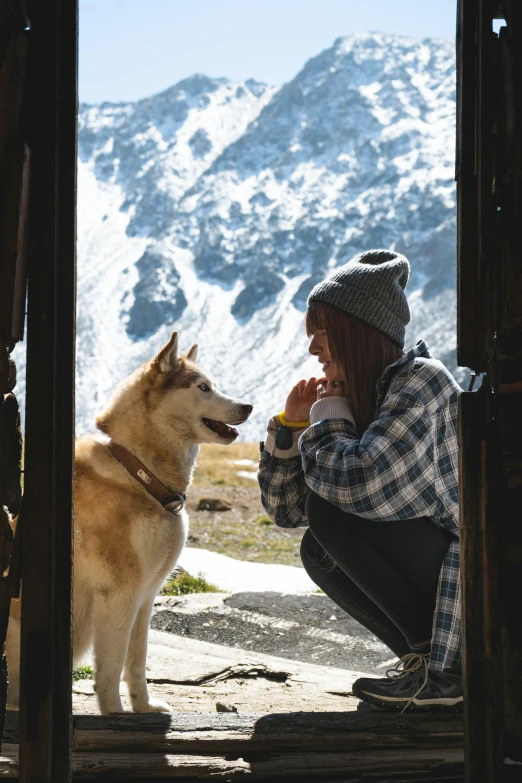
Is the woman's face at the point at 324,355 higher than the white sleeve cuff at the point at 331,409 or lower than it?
higher

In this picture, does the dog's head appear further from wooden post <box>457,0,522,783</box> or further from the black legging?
wooden post <box>457,0,522,783</box>

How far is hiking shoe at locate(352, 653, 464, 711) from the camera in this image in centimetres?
410

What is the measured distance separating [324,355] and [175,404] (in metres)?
1.68

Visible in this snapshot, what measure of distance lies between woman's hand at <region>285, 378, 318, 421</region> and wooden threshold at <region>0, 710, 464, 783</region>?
150 centimetres

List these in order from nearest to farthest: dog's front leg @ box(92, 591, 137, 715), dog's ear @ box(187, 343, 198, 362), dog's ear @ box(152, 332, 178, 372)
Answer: dog's front leg @ box(92, 591, 137, 715)
dog's ear @ box(152, 332, 178, 372)
dog's ear @ box(187, 343, 198, 362)

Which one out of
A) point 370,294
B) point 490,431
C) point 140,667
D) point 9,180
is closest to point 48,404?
point 9,180

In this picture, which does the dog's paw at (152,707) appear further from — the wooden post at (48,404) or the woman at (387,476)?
the wooden post at (48,404)

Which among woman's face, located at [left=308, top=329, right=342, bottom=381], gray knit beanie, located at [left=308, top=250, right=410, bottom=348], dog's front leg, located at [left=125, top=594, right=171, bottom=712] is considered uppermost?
gray knit beanie, located at [left=308, top=250, right=410, bottom=348]

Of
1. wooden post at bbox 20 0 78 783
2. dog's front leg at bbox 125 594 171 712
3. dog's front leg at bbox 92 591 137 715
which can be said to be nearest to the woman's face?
wooden post at bbox 20 0 78 783

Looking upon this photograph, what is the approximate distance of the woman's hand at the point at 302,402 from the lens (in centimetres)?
480

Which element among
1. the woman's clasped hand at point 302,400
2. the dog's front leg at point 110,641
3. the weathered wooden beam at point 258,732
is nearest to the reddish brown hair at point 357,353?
the woman's clasped hand at point 302,400

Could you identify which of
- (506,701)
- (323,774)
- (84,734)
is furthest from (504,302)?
(84,734)

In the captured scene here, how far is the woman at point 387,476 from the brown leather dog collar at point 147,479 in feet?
3.87

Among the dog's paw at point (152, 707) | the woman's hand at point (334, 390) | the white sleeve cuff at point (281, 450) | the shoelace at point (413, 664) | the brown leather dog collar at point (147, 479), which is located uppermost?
the woman's hand at point (334, 390)
